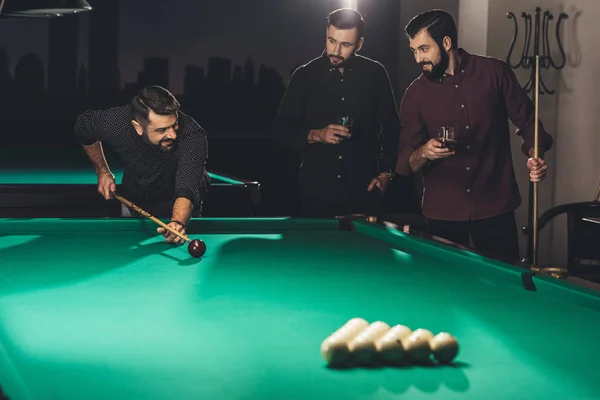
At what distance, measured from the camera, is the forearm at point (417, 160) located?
3.49m

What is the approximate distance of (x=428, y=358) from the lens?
145 centimetres

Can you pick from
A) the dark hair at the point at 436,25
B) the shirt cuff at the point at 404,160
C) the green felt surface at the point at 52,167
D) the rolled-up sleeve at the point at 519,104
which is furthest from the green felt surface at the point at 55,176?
the rolled-up sleeve at the point at 519,104

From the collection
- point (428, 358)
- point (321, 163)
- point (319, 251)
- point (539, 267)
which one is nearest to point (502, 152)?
point (321, 163)

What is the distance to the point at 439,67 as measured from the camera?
358cm

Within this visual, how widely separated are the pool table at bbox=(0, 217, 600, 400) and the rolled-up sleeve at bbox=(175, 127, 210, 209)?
19 cm

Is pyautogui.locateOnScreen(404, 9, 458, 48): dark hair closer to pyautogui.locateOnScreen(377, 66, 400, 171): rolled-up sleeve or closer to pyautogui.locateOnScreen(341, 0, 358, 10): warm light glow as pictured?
pyautogui.locateOnScreen(377, 66, 400, 171): rolled-up sleeve

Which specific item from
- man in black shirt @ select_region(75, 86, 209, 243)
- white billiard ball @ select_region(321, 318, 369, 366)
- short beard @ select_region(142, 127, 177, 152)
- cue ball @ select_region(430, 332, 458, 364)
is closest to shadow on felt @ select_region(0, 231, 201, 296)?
man in black shirt @ select_region(75, 86, 209, 243)

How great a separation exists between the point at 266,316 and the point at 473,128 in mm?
1935

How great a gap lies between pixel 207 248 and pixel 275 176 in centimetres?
420

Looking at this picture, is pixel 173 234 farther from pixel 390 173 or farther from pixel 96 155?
pixel 390 173

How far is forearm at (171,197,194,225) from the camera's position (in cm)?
291

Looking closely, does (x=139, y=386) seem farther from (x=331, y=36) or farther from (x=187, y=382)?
(x=331, y=36)

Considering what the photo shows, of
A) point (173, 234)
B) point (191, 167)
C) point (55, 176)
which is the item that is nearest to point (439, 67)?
point (191, 167)

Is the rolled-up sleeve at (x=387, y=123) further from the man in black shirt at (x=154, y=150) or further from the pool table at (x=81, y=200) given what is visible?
the man in black shirt at (x=154, y=150)
